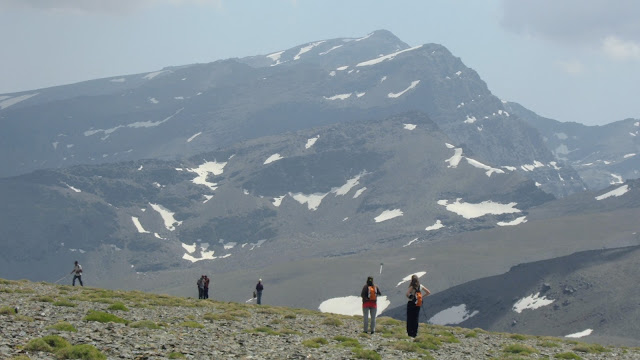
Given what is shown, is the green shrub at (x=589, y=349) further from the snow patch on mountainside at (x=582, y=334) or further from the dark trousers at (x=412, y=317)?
the snow patch on mountainside at (x=582, y=334)

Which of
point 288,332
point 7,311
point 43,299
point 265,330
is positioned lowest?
point 288,332

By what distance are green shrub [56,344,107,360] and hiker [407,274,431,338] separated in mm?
17463

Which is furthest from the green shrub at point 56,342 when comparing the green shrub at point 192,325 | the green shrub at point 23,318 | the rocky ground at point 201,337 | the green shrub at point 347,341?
the green shrub at point 347,341

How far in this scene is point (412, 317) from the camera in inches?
1774

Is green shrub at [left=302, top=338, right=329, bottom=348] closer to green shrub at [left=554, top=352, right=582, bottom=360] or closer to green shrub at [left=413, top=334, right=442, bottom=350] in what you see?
green shrub at [left=413, top=334, right=442, bottom=350]

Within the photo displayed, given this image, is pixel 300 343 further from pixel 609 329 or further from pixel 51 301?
pixel 609 329

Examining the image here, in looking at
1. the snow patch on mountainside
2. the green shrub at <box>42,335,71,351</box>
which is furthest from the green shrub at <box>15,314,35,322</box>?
the snow patch on mountainside

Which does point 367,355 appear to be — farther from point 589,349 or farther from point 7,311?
point 589,349

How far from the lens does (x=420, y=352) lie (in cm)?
3966

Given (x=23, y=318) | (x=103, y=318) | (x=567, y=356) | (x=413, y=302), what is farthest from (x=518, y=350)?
(x=23, y=318)

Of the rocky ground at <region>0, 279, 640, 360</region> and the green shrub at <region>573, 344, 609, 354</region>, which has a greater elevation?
the rocky ground at <region>0, 279, 640, 360</region>

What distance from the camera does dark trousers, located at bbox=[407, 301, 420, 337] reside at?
146 feet

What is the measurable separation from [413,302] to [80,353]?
18723 millimetres

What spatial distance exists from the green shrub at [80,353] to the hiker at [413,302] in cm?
1746
